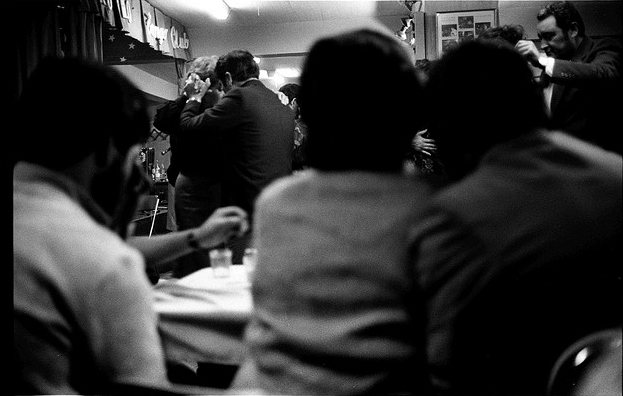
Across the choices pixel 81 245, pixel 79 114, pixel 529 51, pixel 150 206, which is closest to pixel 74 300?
pixel 81 245

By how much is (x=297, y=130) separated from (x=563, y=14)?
0.59 metres

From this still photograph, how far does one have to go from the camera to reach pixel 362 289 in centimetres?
81

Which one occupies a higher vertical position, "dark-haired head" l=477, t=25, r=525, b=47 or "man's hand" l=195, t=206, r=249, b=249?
"dark-haired head" l=477, t=25, r=525, b=47

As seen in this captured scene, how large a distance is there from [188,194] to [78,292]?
0.91ft

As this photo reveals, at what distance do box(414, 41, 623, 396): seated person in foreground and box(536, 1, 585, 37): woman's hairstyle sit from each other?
223mm

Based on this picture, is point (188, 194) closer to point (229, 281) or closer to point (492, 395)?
point (229, 281)

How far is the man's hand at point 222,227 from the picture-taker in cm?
103

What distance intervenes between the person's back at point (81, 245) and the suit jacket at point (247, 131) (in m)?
0.13

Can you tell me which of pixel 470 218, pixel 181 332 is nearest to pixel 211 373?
pixel 181 332

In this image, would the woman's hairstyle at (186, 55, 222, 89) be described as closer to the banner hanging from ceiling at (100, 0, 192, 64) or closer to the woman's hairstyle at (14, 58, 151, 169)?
the banner hanging from ceiling at (100, 0, 192, 64)

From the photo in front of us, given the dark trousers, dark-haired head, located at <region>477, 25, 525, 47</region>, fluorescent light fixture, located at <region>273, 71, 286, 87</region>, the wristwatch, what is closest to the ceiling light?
dark-haired head, located at <region>477, 25, 525, 47</region>

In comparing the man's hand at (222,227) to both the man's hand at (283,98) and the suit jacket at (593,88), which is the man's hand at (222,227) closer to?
the man's hand at (283,98)

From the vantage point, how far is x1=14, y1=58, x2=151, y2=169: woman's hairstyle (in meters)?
0.95

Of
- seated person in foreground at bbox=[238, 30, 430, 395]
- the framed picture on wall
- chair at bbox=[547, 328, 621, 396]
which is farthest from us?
the framed picture on wall
